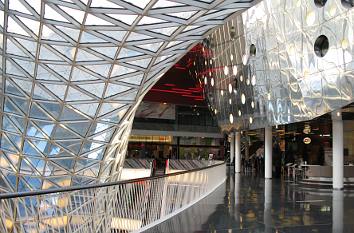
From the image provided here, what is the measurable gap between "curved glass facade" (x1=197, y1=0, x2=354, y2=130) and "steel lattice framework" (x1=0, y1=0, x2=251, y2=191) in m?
5.66

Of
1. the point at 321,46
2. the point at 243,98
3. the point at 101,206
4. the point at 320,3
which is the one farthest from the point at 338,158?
the point at 101,206

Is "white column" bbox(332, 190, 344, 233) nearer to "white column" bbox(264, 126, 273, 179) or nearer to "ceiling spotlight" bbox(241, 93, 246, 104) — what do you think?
"white column" bbox(264, 126, 273, 179)

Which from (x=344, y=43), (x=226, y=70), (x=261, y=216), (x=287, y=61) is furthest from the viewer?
(x=226, y=70)

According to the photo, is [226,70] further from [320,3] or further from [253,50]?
[320,3]

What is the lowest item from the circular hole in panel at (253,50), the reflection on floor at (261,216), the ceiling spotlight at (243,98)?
the reflection on floor at (261,216)

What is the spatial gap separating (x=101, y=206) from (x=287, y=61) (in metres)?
21.6

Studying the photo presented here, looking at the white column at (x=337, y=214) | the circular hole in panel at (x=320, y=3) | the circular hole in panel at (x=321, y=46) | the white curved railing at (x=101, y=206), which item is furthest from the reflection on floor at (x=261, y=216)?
the circular hole in panel at (x=320, y=3)

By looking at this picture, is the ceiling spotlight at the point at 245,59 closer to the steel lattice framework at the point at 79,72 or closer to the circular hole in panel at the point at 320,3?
the steel lattice framework at the point at 79,72

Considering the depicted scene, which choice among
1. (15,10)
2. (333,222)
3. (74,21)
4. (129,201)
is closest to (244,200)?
(333,222)

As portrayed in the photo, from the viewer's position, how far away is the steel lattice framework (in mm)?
21516

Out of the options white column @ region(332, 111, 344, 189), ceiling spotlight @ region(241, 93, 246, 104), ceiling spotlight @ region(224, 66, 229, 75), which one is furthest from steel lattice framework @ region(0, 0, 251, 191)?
ceiling spotlight @ region(224, 66, 229, 75)

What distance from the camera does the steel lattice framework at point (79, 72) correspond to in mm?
21516

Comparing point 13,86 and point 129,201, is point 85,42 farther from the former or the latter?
point 129,201

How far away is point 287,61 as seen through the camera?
29.3 meters
